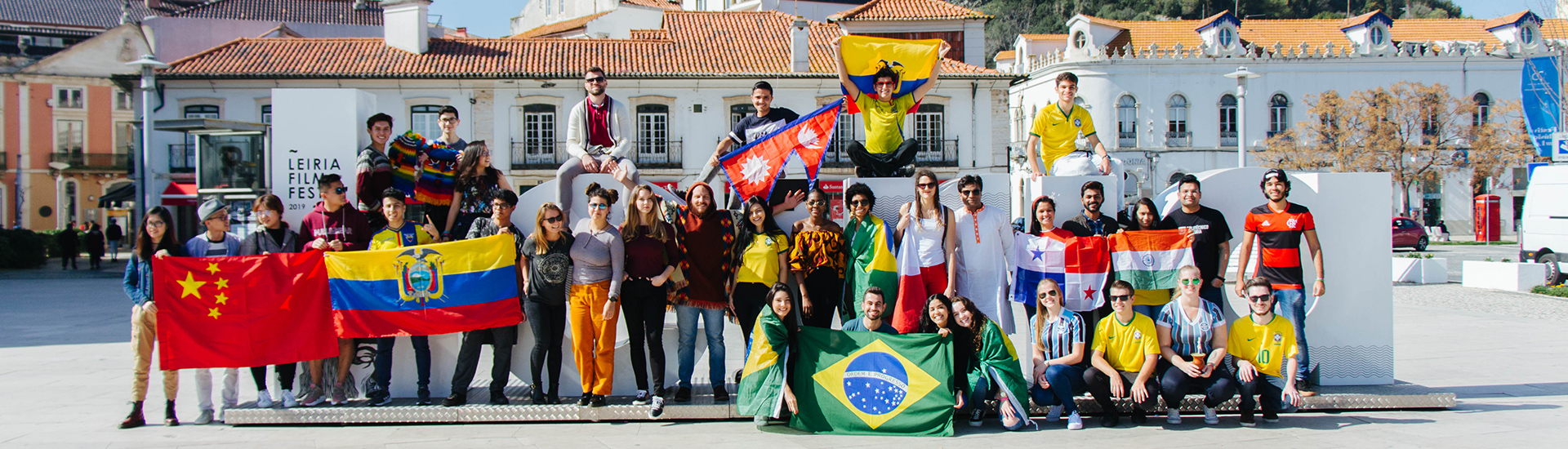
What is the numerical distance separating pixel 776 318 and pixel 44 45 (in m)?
55.0

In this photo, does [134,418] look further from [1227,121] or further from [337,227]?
[1227,121]

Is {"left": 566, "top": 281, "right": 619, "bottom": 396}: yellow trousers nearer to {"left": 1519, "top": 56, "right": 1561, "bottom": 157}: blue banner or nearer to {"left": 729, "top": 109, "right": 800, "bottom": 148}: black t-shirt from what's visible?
{"left": 729, "top": 109, "right": 800, "bottom": 148}: black t-shirt

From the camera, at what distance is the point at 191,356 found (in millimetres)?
6473

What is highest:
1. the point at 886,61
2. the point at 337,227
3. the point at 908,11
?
the point at 908,11

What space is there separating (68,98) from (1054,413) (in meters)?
48.7

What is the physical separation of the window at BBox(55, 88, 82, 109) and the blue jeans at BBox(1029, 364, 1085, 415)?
48289 mm

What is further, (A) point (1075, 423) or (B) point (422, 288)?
(B) point (422, 288)

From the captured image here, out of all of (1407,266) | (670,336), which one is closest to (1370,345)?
(670,336)

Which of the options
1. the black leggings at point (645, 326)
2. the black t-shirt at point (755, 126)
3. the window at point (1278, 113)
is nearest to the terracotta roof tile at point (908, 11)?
the window at point (1278, 113)

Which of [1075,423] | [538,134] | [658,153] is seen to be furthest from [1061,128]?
[538,134]

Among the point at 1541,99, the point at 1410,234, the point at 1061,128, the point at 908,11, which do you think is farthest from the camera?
the point at 908,11

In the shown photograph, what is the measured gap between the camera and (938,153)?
30.3m

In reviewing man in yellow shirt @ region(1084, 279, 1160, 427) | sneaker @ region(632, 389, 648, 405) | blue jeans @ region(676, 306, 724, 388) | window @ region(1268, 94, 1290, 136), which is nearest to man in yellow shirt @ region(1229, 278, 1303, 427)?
man in yellow shirt @ region(1084, 279, 1160, 427)

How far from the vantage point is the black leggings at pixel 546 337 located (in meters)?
6.52
